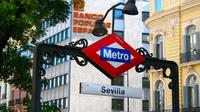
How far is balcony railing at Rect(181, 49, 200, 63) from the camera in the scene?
39.1 metres

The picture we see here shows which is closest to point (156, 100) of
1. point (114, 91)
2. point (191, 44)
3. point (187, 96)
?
point (187, 96)

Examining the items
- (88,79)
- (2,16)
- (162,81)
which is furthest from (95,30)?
(88,79)

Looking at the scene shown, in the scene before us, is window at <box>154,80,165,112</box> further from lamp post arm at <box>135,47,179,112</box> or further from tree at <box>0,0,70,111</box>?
lamp post arm at <box>135,47,179,112</box>

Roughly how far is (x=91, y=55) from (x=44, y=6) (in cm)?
471

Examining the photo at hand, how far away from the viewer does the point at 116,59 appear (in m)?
9.91

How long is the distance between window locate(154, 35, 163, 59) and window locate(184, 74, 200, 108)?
413 centimetres

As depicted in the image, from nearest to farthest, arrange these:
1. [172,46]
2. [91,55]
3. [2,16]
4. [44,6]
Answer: [91,55], [2,16], [44,6], [172,46]

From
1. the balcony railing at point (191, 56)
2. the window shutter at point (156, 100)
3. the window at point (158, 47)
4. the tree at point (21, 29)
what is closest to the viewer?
the tree at point (21, 29)

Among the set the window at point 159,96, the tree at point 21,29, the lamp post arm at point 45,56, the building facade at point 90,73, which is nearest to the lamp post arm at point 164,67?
the lamp post arm at point 45,56

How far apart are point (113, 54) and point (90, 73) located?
54.6m

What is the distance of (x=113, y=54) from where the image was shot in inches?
392

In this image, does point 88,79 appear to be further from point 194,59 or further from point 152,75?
point 194,59

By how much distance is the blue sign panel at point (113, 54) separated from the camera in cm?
990

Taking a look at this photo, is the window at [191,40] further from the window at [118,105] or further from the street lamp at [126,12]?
the street lamp at [126,12]
